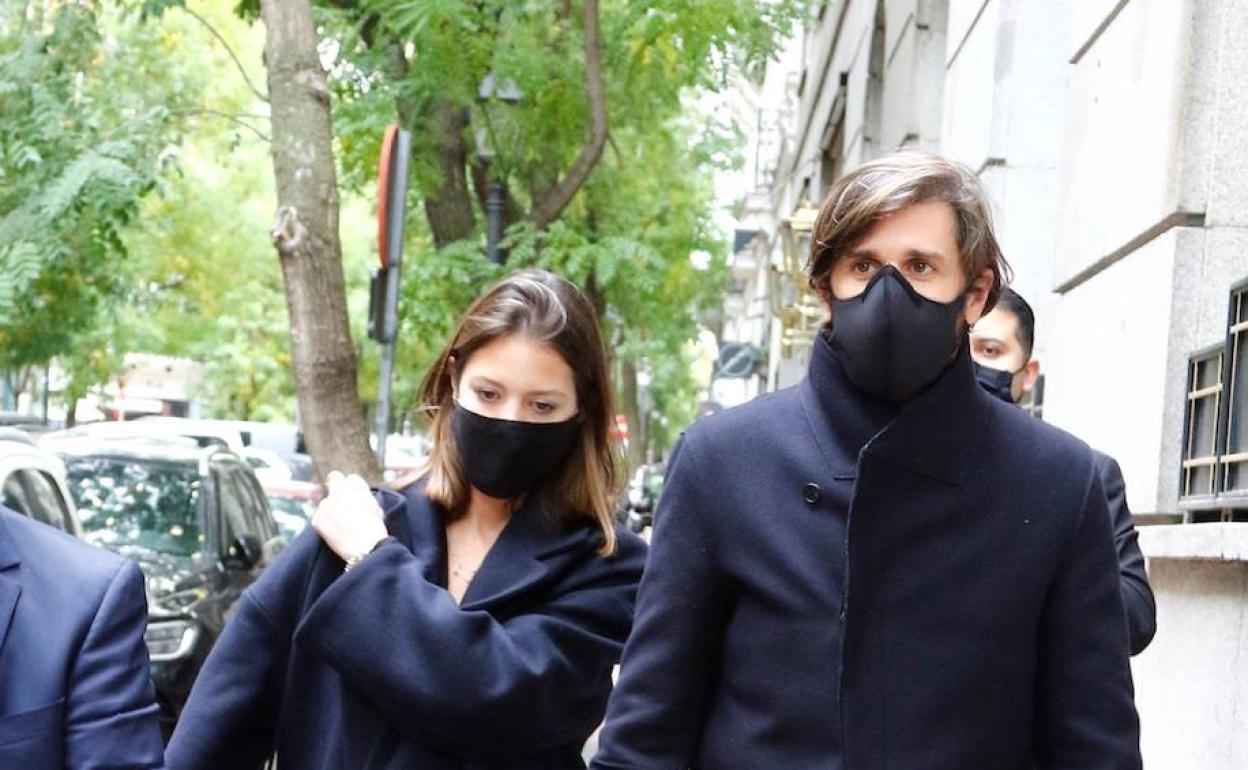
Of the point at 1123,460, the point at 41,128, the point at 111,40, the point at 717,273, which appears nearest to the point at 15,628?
the point at 1123,460

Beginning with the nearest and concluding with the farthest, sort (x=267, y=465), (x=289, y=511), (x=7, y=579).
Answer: (x=7, y=579), (x=289, y=511), (x=267, y=465)

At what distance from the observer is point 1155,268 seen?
6859 mm

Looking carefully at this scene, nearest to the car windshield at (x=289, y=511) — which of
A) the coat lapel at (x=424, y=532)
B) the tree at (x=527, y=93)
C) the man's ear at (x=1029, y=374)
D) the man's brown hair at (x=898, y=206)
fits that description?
the tree at (x=527, y=93)

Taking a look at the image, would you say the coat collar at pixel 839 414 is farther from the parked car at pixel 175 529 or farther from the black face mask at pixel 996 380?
the parked car at pixel 175 529

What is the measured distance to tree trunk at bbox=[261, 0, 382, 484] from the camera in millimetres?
10688

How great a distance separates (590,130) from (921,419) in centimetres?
1279

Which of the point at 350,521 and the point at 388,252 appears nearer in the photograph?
the point at 350,521

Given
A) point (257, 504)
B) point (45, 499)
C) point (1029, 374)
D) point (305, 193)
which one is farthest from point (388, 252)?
point (1029, 374)

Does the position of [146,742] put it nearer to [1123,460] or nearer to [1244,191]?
[1244,191]

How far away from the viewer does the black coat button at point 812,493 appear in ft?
10.5

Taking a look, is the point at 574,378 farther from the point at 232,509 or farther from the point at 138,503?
the point at 232,509

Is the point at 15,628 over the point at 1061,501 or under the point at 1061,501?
under

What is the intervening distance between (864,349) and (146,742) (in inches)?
44.0

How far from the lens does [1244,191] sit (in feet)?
21.2
